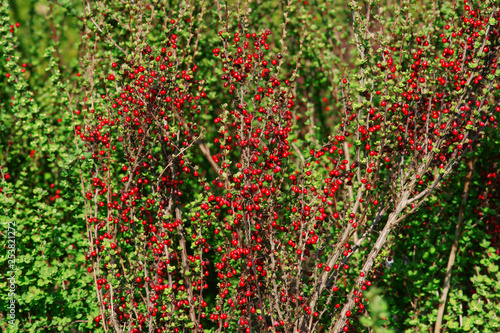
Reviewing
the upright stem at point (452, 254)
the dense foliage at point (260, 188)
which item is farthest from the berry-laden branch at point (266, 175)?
the upright stem at point (452, 254)

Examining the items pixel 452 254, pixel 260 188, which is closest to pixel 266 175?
pixel 260 188

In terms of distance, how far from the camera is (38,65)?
5.02 m

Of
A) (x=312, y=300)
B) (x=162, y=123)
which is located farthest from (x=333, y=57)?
(x=312, y=300)

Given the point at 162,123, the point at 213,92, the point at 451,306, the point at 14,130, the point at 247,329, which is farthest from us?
the point at 14,130

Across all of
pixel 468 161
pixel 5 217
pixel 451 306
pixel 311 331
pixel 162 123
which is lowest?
pixel 451 306

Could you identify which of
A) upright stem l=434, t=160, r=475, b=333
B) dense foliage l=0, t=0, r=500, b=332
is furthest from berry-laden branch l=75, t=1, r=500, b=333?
upright stem l=434, t=160, r=475, b=333

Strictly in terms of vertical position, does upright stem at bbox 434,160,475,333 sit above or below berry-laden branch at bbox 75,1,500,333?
below

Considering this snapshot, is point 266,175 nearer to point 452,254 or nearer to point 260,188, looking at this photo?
point 260,188

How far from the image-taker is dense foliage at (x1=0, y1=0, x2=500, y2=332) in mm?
2936

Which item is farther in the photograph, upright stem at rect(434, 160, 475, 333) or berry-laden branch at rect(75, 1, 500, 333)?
upright stem at rect(434, 160, 475, 333)

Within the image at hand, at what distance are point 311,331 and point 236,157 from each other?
89.0 inches

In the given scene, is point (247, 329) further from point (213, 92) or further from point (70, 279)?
point (213, 92)

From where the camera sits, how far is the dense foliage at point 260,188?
294 cm

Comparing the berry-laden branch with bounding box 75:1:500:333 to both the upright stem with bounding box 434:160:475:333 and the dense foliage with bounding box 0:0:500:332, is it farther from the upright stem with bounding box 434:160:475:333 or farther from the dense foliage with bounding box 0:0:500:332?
the upright stem with bounding box 434:160:475:333
